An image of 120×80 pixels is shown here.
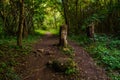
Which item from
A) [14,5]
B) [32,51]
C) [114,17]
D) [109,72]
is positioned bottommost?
[109,72]

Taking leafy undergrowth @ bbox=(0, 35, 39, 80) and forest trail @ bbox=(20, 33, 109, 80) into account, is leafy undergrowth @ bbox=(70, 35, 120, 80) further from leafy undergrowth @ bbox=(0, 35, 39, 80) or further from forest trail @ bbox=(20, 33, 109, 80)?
leafy undergrowth @ bbox=(0, 35, 39, 80)

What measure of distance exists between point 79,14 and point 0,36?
14314 mm

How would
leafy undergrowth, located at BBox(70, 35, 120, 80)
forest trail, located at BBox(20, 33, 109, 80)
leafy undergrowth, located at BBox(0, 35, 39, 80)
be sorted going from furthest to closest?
leafy undergrowth, located at BBox(70, 35, 120, 80) → forest trail, located at BBox(20, 33, 109, 80) → leafy undergrowth, located at BBox(0, 35, 39, 80)

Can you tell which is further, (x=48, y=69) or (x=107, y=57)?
(x=107, y=57)

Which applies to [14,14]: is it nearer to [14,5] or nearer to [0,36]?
[14,5]

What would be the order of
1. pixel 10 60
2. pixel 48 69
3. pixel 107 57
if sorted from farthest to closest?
pixel 107 57 → pixel 10 60 → pixel 48 69

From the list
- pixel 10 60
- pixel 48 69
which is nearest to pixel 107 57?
pixel 48 69

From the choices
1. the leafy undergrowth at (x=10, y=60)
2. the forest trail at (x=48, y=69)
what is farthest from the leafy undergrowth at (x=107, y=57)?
the leafy undergrowth at (x=10, y=60)

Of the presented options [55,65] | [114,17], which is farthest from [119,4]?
[55,65]

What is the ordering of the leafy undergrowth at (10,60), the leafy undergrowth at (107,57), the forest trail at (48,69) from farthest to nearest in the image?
the leafy undergrowth at (107,57) → the forest trail at (48,69) → the leafy undergrowth at (10,60)

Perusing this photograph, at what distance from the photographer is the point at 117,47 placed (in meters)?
15.7

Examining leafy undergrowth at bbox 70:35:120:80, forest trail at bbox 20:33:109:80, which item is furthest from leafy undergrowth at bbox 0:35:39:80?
leafy undergrowth at bbox 70:35:120:80

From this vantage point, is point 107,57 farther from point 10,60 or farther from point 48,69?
point 10,60

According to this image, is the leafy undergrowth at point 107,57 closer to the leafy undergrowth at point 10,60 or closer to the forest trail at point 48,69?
the forest trail at point 48,69
